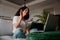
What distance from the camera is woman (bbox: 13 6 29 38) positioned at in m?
2.95

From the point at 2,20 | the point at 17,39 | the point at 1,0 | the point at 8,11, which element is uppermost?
the point at 1,0

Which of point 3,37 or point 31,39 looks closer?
point 31,39

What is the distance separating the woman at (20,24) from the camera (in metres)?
2.95

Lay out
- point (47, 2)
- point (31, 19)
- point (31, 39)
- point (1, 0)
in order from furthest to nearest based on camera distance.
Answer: point (47, 2) < point (31, 19) < point (1, 0) < point (31, 39)

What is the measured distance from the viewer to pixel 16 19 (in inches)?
117

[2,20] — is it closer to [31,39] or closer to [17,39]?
[17,39]

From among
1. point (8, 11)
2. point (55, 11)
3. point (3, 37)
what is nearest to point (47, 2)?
point (55, 11)

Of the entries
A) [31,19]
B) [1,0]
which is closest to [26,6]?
[31,19]

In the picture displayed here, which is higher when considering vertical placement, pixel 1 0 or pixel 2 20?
pixel 1 0

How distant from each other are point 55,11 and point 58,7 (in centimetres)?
15

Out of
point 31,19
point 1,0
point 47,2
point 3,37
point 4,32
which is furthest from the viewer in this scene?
point 47,2

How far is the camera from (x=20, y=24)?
3.00 metres

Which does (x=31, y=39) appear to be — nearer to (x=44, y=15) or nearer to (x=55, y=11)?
(x=44, y=15)

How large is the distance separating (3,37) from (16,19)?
0.51 m
